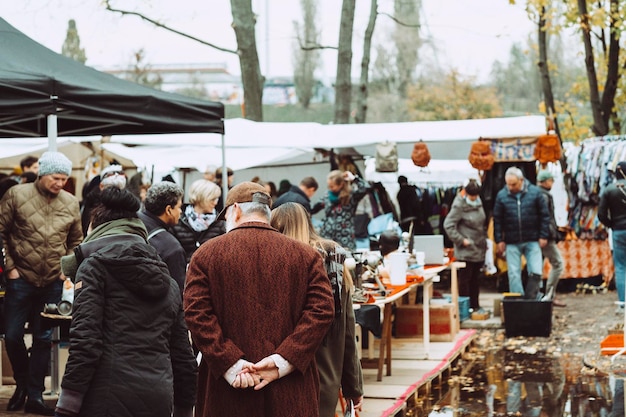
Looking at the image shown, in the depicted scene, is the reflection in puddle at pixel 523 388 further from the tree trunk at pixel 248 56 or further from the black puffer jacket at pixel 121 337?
the tree trunk at pixel 248 56

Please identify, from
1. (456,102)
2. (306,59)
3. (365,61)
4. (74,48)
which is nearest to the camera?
(365,61)

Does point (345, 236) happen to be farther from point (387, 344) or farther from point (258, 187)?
point (258, 187)

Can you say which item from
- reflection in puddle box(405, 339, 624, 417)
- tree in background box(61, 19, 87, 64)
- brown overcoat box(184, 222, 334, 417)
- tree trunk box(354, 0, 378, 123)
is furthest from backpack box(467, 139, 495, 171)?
tree in background box(61, 19, 87, 64)

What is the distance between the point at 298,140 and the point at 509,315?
4.84 meters

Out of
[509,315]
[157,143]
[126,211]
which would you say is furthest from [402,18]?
[126,211]

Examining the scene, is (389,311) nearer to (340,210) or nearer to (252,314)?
(340,210)

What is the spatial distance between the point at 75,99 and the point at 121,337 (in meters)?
3.55

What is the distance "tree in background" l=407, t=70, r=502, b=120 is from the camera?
48719 millimetres

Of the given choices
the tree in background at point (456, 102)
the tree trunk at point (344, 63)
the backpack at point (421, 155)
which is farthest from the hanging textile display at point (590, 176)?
the tree in background at point (456, 102)

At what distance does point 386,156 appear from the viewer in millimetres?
14805

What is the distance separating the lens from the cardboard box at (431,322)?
1116cm

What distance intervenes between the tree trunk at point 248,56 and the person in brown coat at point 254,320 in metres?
15.6

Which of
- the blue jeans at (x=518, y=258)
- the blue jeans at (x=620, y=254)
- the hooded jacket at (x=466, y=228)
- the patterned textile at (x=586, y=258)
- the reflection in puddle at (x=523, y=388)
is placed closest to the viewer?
the reflection in puddle at (x=523, y=388)

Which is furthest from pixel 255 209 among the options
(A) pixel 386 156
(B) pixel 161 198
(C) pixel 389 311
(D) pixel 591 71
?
(D) pixel 591 71
